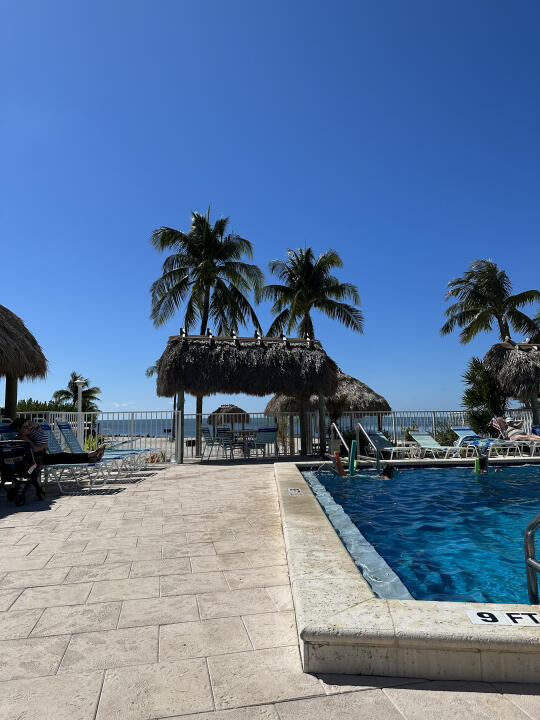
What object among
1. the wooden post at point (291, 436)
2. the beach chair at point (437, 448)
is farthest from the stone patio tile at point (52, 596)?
the beach chair at point (437, 448)

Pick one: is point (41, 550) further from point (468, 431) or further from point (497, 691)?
point (468, 431)

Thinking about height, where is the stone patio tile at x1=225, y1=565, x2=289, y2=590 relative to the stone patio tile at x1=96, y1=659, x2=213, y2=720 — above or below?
above

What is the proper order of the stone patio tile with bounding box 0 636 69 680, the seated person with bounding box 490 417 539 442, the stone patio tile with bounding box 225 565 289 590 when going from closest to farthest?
the stone patio tile with bounding box 0 636 69 680 < the stone patio tile with bounding box 225 565 289 590 < the seated person with bounding box 490 417 539 442

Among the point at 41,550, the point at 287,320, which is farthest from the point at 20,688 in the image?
the point at 287,320

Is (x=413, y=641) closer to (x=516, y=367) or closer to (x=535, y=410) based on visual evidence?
(x=516, y=367)

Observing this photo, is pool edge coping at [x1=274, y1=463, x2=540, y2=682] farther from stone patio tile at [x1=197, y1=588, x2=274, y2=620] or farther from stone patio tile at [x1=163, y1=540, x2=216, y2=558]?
stone patio tile at [x1=163, y1=540, x2=216, y2=558]

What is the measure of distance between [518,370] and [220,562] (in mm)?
13442

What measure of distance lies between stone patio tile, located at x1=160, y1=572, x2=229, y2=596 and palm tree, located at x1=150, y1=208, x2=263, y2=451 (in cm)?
1470

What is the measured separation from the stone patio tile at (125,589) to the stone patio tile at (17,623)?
0.32 meters

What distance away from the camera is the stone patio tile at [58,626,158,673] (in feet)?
6.47

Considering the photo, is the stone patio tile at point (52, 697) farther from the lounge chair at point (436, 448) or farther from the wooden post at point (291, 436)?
the wooden post at point (291, 436)

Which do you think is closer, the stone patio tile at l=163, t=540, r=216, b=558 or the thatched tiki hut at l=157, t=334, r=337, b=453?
the stone patio tile at l=163, t=540, r=216, b=558

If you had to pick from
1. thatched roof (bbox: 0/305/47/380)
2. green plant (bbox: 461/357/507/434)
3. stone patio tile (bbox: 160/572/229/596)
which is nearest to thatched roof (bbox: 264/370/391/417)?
green plant (bbox: 461/357/507/434)

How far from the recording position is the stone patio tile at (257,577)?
292cm
